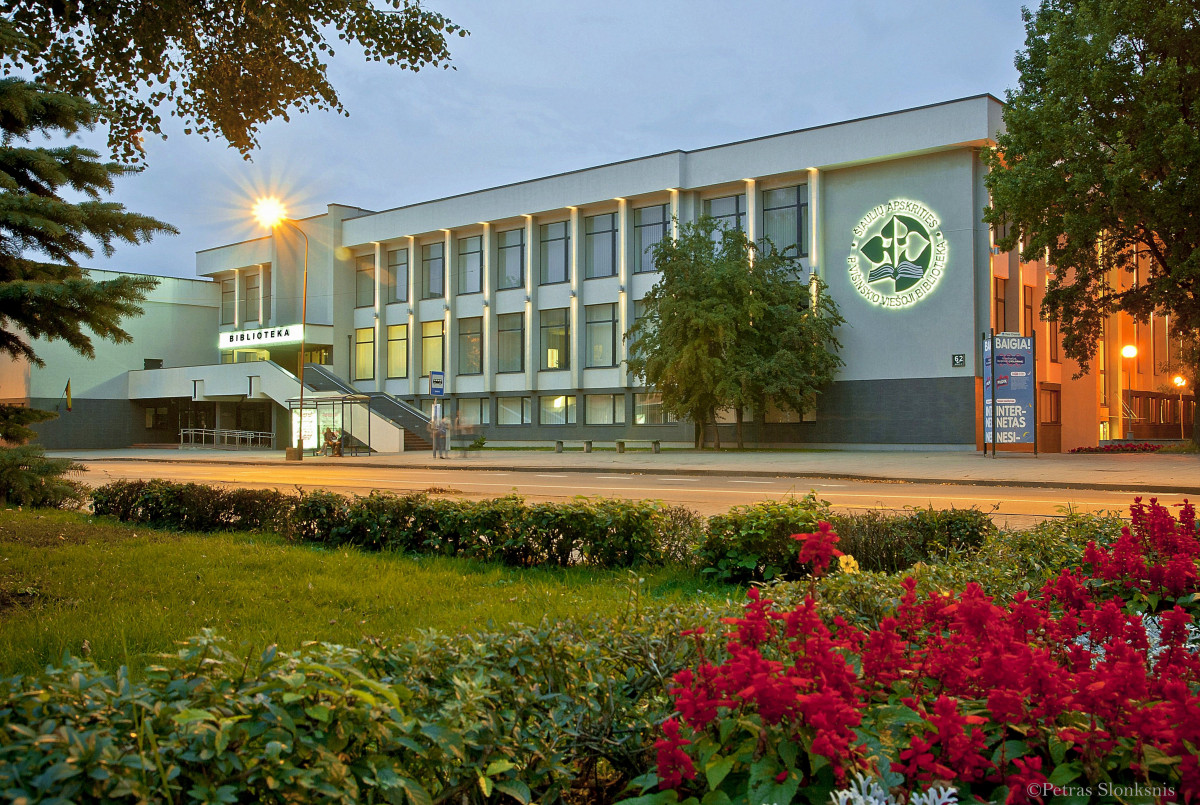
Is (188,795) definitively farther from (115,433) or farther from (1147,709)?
(115,433)

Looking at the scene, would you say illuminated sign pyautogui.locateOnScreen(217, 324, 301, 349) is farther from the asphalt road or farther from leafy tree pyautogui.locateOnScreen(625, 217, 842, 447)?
the asphalt road

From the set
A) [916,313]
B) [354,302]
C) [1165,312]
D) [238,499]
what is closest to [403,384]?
[354,302]

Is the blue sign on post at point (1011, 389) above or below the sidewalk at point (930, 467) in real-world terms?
above

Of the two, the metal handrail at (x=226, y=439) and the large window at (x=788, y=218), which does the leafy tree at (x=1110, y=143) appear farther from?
the metal handrail at (x=226, y=439)

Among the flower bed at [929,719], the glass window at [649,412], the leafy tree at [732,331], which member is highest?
the leafy tree at [732,331]

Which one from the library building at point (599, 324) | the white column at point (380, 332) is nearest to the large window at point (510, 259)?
the library building at point (599, 324)

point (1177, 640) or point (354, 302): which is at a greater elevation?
point (354, 302)

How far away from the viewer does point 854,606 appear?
4.55 m

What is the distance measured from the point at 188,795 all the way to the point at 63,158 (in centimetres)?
809

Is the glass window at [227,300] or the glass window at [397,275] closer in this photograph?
the glass window at [397,275]

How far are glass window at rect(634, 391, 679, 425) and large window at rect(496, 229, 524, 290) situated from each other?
10.3 metres

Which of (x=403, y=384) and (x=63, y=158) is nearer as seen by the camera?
(x=63, y=158)

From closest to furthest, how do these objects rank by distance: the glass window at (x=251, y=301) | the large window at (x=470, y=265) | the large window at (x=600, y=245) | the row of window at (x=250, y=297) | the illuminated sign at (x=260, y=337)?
1. the large window at (x=600, y=245)
2. the large window at (x=470, y=265)
3. the illuminated sign at (x=260, y=337)
4. the row of window at (x=250, y=297)
5. the glass window at (x=251, y=301)

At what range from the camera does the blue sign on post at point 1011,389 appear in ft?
96.6
